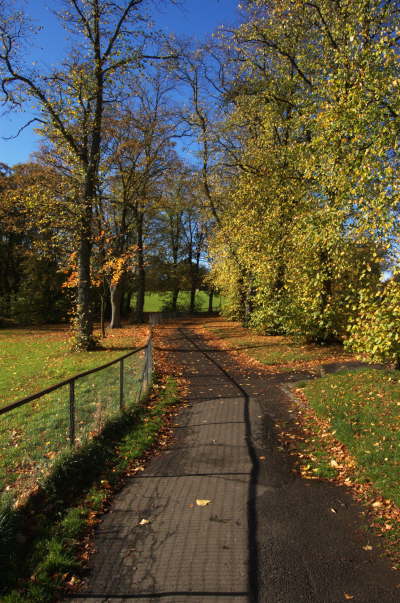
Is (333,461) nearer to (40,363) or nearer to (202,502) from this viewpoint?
(202,502)

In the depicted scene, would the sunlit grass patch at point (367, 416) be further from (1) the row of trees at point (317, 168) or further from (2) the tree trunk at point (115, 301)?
(2) the tree trunk at point (115, 301)

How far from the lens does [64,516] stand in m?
4.46

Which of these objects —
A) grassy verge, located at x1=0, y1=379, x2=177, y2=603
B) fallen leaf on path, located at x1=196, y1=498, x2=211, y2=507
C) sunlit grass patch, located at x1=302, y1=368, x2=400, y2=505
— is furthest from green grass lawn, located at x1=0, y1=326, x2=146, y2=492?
sunlit grass patch, located at x1=302, y1=368, x2=400, y2=505

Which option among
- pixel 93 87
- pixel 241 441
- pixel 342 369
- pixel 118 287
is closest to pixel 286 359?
pixel 342 369

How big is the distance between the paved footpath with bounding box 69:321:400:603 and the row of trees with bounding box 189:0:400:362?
8.70ft

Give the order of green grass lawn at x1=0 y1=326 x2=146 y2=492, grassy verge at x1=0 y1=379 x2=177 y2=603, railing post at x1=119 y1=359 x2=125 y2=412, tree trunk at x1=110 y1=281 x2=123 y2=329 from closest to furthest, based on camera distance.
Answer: grassy verge at x1=0 y1=379 x2=177 y2=603, green grass lawn at x1=0 y1=326 x2=146 y2=492, railing post at x1=119 y1=359 x2=125 y2=412, tree trunk at x1=110 y1=281 x2=123 y2=329

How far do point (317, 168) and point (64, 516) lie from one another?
9.62 metres

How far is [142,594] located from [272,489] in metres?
2.29

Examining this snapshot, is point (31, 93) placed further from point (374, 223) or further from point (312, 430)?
point (312, 430)

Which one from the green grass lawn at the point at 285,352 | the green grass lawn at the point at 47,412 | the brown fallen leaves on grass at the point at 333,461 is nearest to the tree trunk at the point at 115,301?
the green grass lawn at the point at 285,352

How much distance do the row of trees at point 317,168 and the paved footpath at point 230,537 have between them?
104 inches

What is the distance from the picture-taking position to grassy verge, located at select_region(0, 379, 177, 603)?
345cm

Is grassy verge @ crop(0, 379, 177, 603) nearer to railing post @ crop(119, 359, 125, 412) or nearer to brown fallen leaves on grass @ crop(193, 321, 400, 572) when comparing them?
railing post @ crop(119, 359, 125, 412)

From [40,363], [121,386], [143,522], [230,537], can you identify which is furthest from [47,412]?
[40,363]
